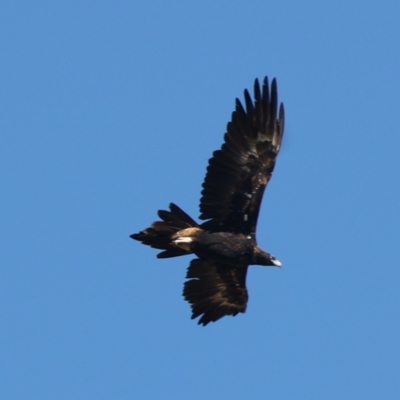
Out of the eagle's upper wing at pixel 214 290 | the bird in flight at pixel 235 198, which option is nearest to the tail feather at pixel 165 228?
the bird in flight at pixel 235 198

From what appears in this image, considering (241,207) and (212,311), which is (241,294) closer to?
(212,311)

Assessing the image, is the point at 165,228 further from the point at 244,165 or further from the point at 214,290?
the point at 214,290

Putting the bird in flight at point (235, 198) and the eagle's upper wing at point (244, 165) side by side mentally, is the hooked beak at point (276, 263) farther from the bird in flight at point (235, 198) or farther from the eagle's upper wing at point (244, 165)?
the eagle's upper wing at point (244, 165)

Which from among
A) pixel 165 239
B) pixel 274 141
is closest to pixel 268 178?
pixel 274 141

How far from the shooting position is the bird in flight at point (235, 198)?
21406 millimetres

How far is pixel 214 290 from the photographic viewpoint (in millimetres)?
23078

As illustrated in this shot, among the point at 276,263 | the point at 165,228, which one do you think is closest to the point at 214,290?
the point at 276,263

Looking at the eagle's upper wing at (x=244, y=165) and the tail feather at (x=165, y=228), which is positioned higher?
the eagle's upper wing at (x=244, y=165)

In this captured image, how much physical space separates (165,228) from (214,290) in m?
2.10

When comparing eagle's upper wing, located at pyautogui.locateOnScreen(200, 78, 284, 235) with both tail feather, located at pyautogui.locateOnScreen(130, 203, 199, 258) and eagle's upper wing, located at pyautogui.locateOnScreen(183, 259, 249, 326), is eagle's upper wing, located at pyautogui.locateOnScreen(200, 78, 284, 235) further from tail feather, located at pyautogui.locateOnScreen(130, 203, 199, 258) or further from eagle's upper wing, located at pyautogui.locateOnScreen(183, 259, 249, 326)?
eagle's upper wing, located at pyautogui.locateOnScreen(183, 259, 249, 326)

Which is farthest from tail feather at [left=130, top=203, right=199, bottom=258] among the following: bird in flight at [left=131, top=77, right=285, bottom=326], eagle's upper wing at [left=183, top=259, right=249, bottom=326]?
eagle's upper wing at [left=183, top=259, right=249, bottom=326]

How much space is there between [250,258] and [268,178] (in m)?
1.40

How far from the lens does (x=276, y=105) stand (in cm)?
2144

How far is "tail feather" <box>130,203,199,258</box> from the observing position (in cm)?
2140
